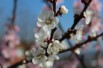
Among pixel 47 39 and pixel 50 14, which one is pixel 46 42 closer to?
pixel 47 39

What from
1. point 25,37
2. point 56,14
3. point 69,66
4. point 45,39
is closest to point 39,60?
point 45,39

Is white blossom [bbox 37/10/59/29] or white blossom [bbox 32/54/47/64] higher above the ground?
white blossom [bbox 37/10/59/29]

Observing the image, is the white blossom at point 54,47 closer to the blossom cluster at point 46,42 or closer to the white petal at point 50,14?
the blossom cluster at point 46,42

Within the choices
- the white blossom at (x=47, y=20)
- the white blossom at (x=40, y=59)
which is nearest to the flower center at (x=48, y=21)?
the white blossom at (x=47, y=20)

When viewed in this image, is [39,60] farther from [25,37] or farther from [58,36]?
[25,37]

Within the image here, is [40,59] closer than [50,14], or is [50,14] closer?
[50,14]

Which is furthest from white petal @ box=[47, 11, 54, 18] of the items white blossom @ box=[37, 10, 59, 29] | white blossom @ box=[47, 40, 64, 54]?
white blossom @ box=[47, 40, 64, 54]

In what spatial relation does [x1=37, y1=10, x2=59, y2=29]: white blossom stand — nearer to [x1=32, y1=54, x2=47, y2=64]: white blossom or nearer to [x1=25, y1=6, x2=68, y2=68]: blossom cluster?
[x1=25, y1=6, x2=68, y2=68]: blossom cluster

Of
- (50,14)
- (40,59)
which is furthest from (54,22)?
(40,59)
